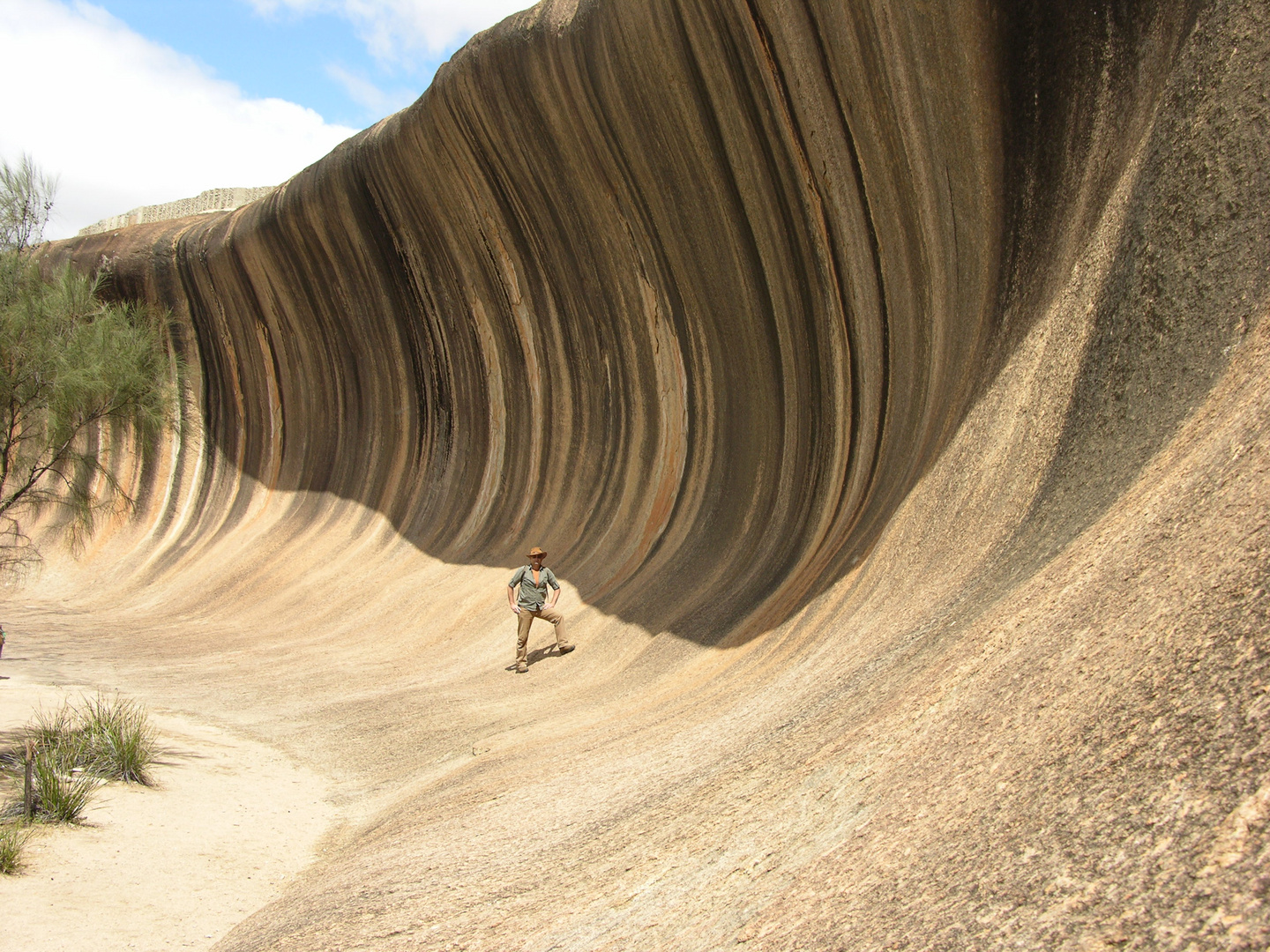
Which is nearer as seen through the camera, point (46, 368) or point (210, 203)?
point (46, 368)

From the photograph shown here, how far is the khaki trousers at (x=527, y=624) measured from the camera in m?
7.24

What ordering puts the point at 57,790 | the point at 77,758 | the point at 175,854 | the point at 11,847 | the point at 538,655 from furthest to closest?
the point at 538,655 < the point at 77,758 < the point at 57,790 < the point at 175,854 < the point at 11,847

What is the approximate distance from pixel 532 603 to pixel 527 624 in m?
0.16

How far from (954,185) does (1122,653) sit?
12.8 feet

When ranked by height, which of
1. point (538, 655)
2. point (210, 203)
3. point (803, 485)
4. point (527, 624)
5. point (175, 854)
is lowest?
point (175, 854)

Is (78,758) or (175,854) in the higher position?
(78,758)

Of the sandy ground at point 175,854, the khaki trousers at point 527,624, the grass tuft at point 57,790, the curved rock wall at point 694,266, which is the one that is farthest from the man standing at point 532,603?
the grass tuft at point 57,790

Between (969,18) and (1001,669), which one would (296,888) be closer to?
(1001,669)

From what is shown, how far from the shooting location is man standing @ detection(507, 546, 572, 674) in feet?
23.8

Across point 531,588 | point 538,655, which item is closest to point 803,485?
point 531,588

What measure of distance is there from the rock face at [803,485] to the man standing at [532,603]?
1.13ft

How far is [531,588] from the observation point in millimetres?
7359

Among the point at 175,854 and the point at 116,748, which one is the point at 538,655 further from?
the point at 175,854

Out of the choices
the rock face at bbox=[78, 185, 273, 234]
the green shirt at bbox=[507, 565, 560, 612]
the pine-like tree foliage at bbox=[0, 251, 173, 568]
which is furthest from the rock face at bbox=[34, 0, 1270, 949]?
the rock face at bbox=[78, 185, 273, 234]
